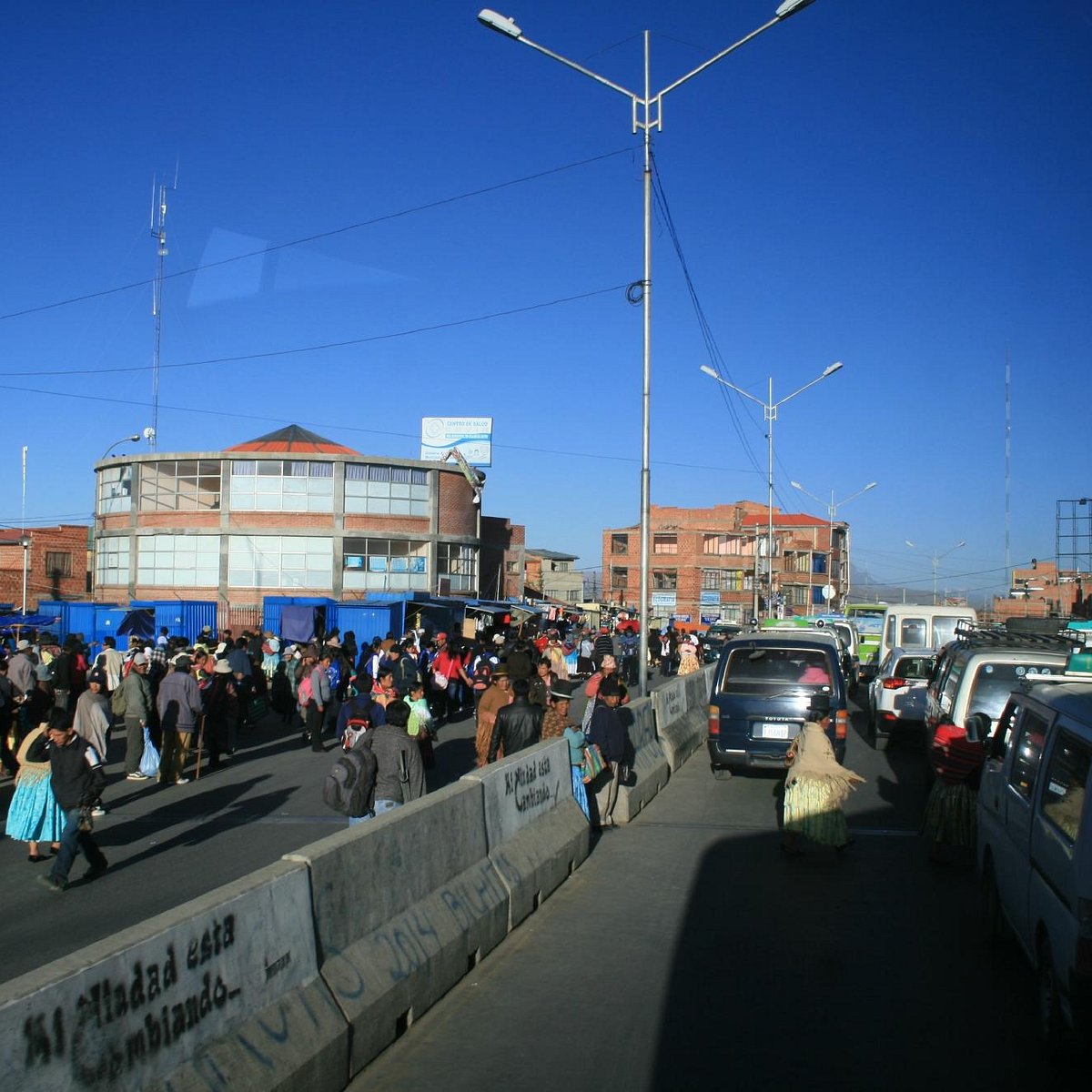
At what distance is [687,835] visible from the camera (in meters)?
10.9

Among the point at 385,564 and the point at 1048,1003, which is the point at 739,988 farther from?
the point at 385,564

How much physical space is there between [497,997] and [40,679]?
11.9 metres

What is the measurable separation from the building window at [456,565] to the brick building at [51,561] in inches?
836

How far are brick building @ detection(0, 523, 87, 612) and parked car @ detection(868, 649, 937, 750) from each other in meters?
48.7

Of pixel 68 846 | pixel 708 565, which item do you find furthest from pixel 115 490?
pixel 708 565

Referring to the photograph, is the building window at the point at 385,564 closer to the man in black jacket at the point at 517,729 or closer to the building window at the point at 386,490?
the building window at the point at 386,490

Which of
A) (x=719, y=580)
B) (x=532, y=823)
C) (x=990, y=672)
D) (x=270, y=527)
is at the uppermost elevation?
(x=270, y=527)

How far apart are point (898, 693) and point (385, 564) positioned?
3243 centimetres

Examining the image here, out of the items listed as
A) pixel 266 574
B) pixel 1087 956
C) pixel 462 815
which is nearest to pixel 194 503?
pixel 266 574

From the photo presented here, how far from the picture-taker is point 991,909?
713cm

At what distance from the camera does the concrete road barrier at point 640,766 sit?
11539 mm

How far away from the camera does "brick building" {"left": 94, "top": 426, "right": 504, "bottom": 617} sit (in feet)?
152

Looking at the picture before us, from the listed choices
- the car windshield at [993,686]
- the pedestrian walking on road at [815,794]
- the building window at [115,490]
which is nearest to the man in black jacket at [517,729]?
the pedestrian walking on road at [815,794]

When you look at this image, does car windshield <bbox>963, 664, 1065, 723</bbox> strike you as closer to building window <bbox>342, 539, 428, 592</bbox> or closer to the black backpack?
the black backpack
